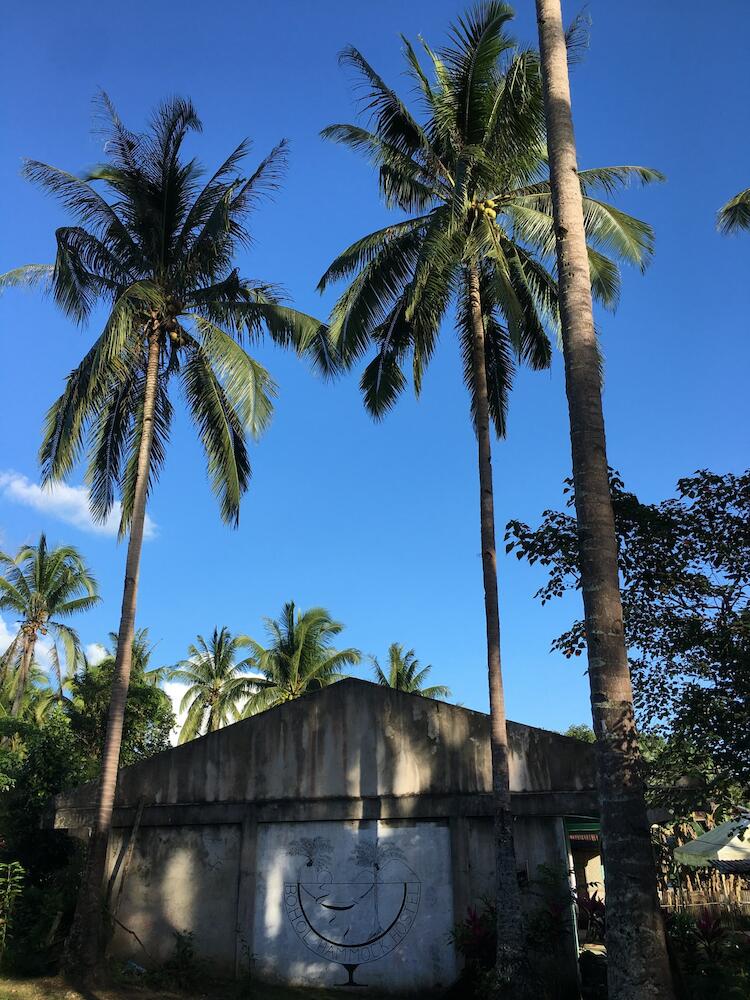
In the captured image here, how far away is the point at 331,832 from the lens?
13.6 metres

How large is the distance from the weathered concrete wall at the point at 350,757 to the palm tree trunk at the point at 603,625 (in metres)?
7.87

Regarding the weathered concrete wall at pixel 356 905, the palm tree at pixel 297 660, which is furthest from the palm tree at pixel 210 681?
the weathered concrete wall at pixel 356 905

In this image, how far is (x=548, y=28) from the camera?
25.8ft

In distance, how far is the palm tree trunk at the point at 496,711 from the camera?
1096 centimetres

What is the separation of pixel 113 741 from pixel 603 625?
1050 centimetres

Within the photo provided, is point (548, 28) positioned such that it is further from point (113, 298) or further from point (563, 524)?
point (113, 298)

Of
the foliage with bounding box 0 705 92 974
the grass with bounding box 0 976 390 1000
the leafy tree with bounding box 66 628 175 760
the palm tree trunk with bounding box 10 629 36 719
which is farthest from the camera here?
the palm tree trunk with bounding box 10 629 36 719

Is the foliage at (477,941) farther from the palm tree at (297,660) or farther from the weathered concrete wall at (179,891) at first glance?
the palm tree at (297,660)

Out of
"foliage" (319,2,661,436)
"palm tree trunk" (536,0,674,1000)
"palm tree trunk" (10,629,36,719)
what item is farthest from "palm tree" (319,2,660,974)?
"palm tree trunk" (10,629,36,719)

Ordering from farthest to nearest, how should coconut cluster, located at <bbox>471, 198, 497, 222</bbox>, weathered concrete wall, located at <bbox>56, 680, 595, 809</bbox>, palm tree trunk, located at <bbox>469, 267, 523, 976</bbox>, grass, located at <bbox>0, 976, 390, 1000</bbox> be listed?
coconut cluster, located at <bbox>471, 198, 497, 222</bbox> < weathered concrete wall, located at <bbox>56, 680, 595, 809</bbox> < grass, located at <bbox>0, 976, 390, 1000</bbox> < palm tree trunk, located at <bbox>469, 267, 523, 976</bbox>

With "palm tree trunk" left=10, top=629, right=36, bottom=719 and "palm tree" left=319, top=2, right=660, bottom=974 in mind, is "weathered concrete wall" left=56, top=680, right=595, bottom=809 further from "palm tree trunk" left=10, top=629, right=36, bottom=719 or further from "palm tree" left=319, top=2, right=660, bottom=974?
"palm tree trunk" left=10, top=629, right=36, bottom=719

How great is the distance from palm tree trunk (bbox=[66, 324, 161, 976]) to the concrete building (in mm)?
1394

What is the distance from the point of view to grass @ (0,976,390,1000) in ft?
36.4

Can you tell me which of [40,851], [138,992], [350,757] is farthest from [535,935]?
[40,851]
